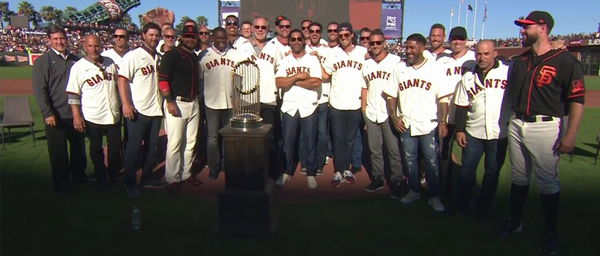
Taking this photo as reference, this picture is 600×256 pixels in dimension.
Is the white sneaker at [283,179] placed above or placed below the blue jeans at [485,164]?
below

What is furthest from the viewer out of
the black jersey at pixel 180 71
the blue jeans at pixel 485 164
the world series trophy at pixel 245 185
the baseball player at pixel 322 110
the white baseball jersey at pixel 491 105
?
the baseball player at pixel 322 110

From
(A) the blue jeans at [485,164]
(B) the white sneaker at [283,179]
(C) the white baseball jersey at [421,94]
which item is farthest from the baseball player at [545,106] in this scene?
(B) the white sneaker at [283,179]

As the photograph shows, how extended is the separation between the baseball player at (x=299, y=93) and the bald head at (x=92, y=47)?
84.0 inches

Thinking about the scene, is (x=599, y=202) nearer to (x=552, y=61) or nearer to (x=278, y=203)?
(x=552, y=61)

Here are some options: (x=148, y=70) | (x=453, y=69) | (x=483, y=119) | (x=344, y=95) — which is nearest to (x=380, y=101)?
(x=344, y=95)

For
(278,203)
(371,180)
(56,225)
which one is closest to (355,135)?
(371,180)

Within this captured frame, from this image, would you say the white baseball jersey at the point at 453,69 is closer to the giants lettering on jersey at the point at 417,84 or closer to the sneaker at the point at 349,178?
the giants lettering on jersey at the point at 417,84

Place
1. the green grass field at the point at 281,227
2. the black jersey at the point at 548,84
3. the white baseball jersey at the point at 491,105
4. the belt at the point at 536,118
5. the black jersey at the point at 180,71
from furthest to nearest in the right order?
the black jersey at the point at 180,71, the white baseball jersey at the point at 491,105, the green grass field at the point at 281,227, the belt at the point at 536,118, the black jersey at the point at 548,84

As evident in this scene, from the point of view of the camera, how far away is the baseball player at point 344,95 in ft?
16.8

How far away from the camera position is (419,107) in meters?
4.29

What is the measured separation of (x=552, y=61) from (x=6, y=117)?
8.53 m

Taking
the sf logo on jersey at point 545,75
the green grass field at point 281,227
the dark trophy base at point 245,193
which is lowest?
the green grass field at point 281,227

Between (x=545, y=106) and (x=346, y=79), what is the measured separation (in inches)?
92.2

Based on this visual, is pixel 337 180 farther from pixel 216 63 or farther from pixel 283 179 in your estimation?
pixel 216 63
